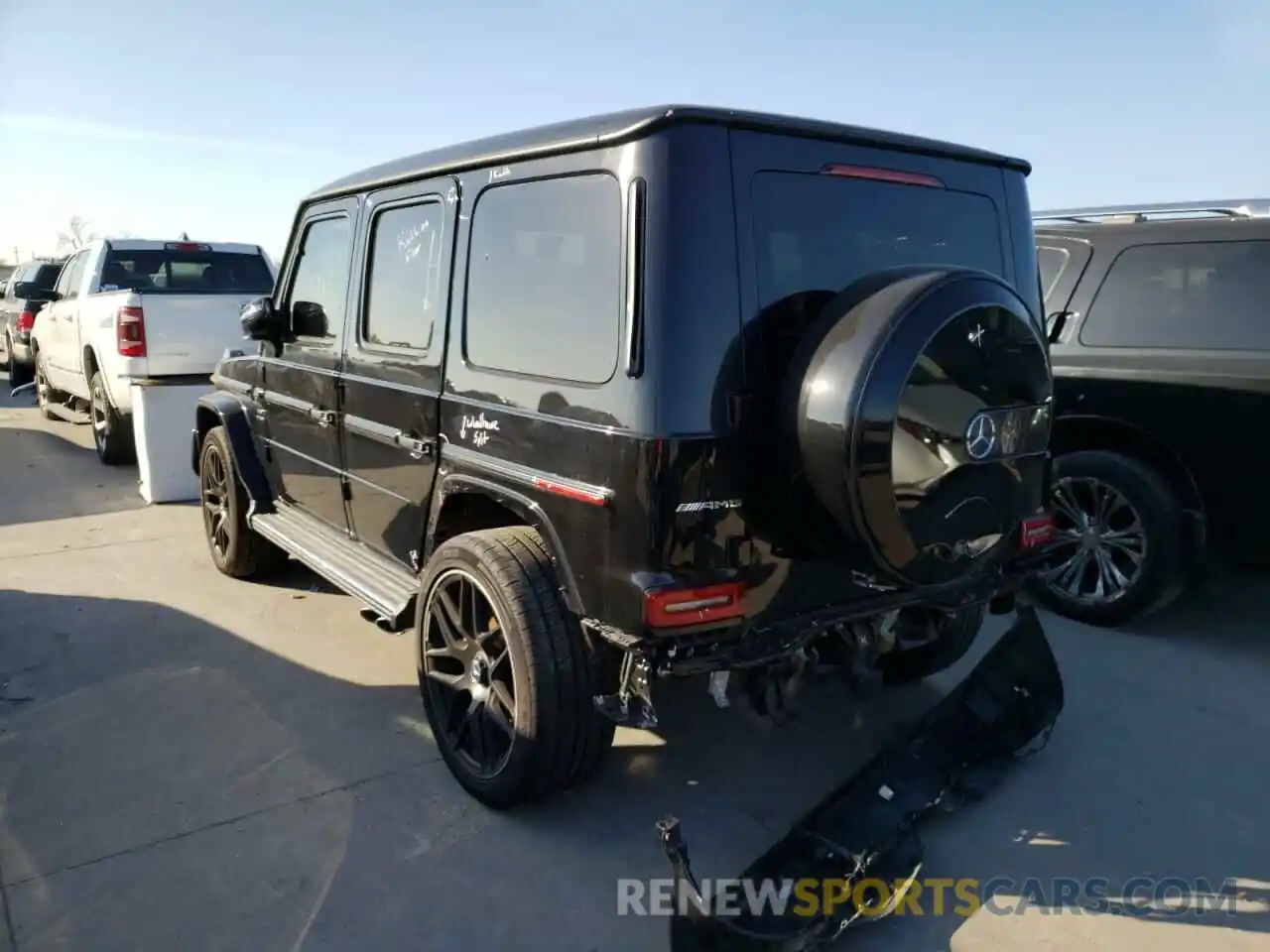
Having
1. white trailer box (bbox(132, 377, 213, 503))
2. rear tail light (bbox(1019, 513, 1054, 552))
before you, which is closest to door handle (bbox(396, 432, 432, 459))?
rear tail light (bbox(1019, 513, 1054, 552))

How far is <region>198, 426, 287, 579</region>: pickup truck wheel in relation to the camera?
5.25 metres

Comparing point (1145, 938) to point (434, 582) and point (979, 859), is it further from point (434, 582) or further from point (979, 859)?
point (434, 582)

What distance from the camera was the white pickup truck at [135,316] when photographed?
732cm

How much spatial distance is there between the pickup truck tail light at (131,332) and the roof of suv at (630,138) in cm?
452

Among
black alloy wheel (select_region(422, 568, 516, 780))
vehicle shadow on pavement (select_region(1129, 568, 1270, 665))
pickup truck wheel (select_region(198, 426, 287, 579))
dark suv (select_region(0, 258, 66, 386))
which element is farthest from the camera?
dark suv (select_region(0, 258, 66, 386))

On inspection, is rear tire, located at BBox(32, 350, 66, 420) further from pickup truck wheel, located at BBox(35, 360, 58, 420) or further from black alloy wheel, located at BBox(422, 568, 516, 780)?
black alloy wheel, located at BBox(422, 568, 516, 780)

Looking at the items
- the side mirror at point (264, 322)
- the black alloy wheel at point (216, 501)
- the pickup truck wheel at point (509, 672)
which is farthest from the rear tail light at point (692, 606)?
the black alloy wheel at point (216, 501)

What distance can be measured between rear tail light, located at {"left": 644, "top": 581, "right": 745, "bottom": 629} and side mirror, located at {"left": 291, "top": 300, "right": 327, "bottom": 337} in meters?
2.52

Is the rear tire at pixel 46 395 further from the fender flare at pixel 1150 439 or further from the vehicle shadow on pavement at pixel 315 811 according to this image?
the fender flare at pixel 1150 439

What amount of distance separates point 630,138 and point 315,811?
2375mm

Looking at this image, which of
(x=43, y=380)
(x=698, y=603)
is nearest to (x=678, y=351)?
(x=698, y=603)

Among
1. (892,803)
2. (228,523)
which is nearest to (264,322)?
(228,523)

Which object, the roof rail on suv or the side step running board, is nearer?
the side step running board

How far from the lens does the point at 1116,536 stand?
474 cm
